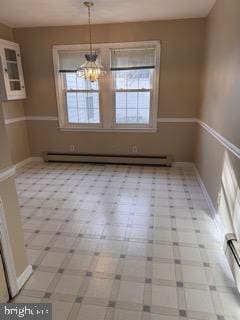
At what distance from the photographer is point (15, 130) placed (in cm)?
454

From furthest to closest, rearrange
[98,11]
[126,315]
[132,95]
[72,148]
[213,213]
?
[72,148] < [132,95] < [98,11] < [213,213] < [126,315]

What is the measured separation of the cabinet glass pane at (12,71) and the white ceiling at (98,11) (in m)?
0.69

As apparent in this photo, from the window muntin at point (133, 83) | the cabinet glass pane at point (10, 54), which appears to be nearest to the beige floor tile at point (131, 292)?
the window muntin at point (133, 83)

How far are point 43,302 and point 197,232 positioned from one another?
1.68 m

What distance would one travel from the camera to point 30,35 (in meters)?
4.32

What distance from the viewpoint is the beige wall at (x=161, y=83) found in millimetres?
3963

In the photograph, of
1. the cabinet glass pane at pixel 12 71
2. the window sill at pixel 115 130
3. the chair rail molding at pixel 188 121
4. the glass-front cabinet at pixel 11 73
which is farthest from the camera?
the window sill at pixel 115 130

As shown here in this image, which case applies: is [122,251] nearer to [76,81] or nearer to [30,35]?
[76,81]

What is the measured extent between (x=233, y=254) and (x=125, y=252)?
97 cm

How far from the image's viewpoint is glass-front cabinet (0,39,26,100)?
3.82 meters

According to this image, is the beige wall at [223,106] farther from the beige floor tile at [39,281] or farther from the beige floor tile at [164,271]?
the beige floor tile at [39,281]

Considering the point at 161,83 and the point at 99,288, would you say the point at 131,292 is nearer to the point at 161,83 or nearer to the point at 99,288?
the point at 99,288

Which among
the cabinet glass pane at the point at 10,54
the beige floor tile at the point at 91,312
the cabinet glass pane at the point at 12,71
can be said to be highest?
the cabinet glass pane at the point at 10,54

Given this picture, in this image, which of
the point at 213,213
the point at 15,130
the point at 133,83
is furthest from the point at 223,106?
the point at 15,130
